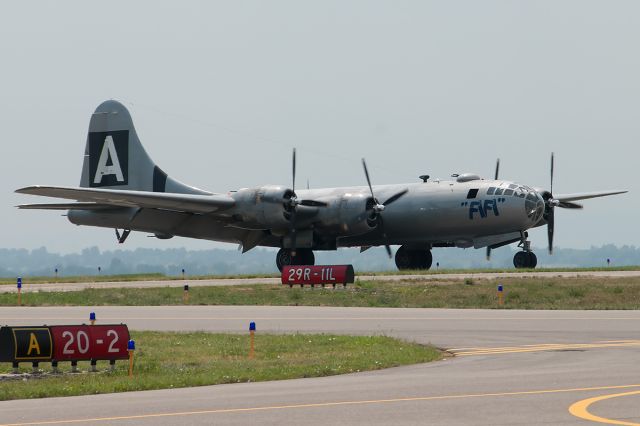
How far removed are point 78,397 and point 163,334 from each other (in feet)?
41.1

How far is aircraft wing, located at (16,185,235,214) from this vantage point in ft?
182

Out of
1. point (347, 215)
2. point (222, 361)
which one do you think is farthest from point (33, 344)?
point (347, 215)

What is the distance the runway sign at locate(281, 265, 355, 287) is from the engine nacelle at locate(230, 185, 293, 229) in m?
8.05

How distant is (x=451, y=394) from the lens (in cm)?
1705

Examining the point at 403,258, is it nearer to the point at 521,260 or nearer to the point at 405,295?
the point at 521,260

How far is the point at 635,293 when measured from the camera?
45375mm

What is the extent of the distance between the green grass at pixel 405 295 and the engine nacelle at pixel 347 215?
880 centimetres

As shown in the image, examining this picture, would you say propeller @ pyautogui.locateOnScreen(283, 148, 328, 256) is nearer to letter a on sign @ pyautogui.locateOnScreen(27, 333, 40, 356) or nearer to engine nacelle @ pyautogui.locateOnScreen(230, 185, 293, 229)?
engine nacelle @ pyautogui.locateOnScreen(230, 185, 293, 229)

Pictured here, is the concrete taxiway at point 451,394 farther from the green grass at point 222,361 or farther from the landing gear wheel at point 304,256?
the landing gear wheel at point 304,256

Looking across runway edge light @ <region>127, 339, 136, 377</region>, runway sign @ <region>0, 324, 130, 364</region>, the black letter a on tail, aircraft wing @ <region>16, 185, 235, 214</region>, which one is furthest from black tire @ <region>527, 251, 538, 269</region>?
runway edge light @ <region>127, 339, 136, 377</region>

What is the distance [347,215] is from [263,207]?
4.76 m

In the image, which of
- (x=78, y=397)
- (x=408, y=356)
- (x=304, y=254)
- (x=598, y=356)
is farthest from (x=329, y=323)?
(x=304, y=254)

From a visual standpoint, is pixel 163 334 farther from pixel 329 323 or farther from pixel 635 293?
pixel 635 293

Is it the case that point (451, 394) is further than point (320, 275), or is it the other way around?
point (320, 275)
